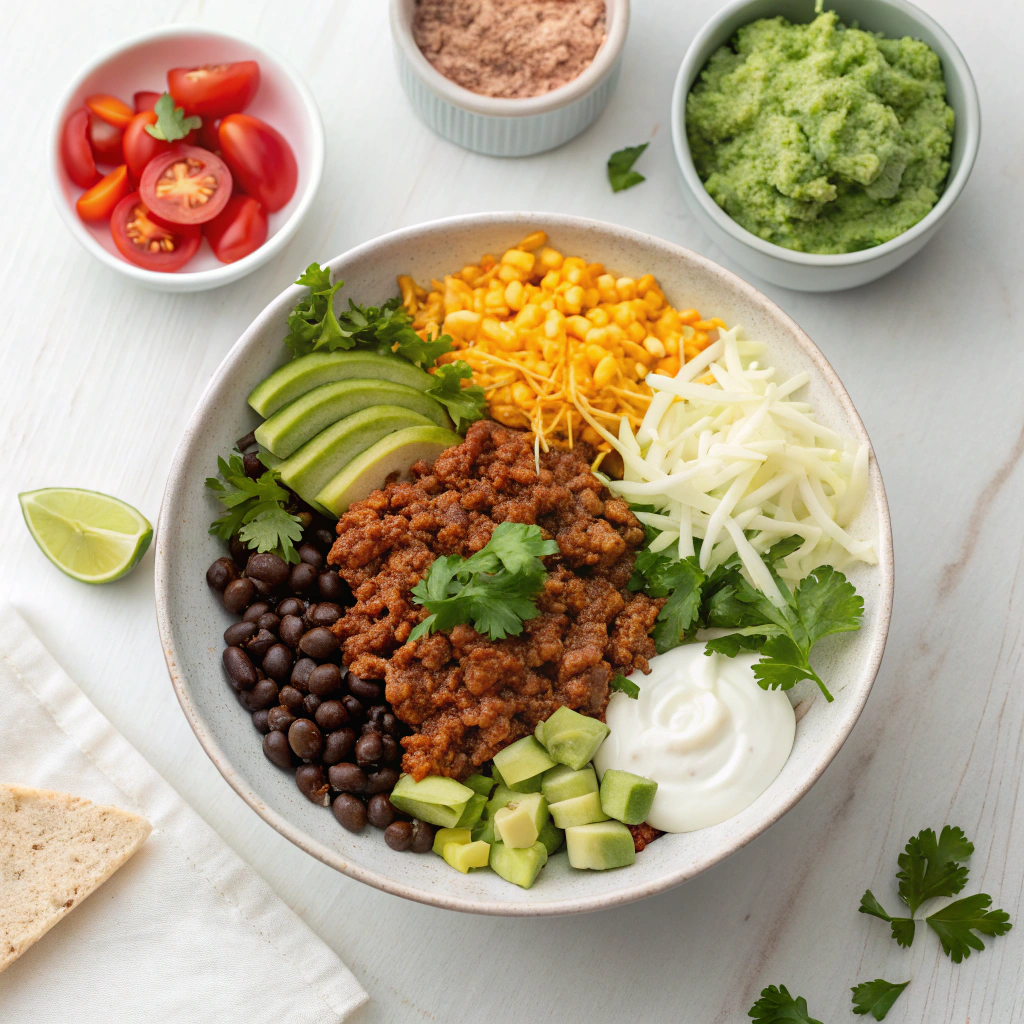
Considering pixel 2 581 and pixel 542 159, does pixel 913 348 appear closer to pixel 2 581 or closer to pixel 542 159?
pixel 542 159

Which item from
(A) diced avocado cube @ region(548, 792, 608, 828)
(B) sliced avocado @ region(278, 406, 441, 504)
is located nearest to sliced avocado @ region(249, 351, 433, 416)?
(B) sliced avocado @ region(278, 406, 441, 504)

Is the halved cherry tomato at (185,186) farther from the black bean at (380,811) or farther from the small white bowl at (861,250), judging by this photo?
the black bean at (380,811)

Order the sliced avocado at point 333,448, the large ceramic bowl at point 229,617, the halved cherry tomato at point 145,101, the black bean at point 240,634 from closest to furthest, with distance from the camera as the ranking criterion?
1. the large ceramic bowl at point 229,617
2. the black bean at point 240,634
3. the sliced avocado at point 333,448
4. the halved cherry tomato at point 145,101

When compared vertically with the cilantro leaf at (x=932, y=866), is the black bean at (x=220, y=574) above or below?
above

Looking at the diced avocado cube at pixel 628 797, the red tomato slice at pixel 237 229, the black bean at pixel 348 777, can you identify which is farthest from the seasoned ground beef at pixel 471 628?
the red tomato slice at pixel 237 229

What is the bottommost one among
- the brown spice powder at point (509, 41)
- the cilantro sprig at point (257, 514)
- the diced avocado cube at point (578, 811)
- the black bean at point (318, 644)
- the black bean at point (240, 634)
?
the diced avocado cube at point (578, 811)

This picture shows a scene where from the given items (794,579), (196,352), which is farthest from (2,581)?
(794,579)
